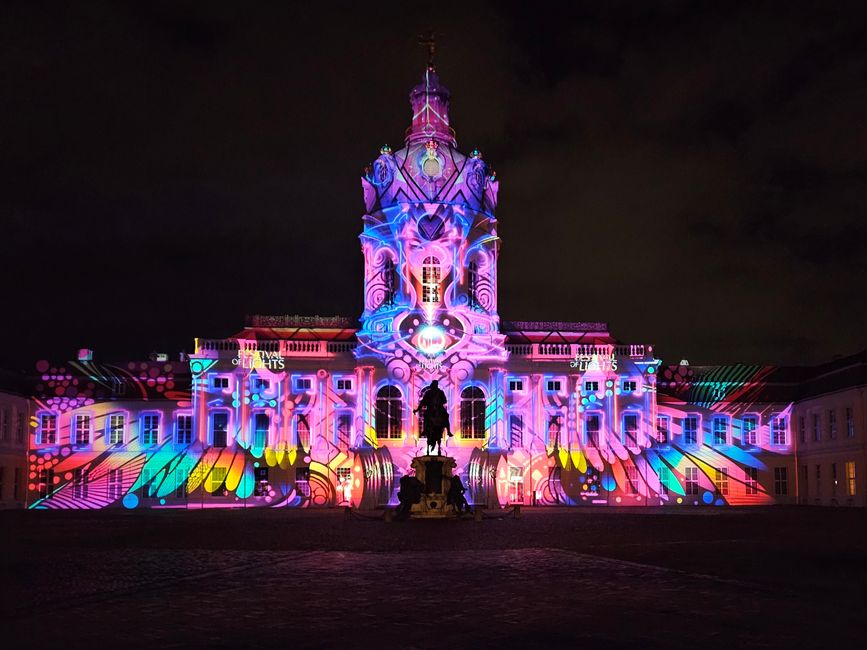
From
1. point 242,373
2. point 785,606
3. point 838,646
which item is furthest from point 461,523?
point 242,373

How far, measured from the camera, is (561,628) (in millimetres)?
10812

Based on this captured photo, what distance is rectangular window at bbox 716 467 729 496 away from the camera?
209ft

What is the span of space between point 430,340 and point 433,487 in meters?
21.5

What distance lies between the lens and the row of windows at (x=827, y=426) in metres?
58.1

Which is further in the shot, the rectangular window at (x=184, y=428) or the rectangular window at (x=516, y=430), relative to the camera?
the rectangular window at (x=184, y=428)

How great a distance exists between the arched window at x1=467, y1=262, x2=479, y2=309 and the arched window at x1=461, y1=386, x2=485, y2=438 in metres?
6.35

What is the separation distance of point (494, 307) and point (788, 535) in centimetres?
3823

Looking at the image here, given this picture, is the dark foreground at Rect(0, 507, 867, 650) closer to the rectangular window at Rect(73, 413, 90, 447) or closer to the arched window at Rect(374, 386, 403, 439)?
the arched window at Rect(374, 386, 403, 439)

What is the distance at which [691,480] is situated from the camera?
62938 mm

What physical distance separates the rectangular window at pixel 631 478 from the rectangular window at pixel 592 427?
2468 mm

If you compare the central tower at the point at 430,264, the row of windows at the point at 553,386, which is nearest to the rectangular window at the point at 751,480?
the row of windows at the point at 553,386

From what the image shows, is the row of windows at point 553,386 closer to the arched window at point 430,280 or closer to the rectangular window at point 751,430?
the arched window at point 430,280

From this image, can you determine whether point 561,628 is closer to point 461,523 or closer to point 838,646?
point 838,646

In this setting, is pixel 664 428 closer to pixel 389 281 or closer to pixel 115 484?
pixel 389 281
